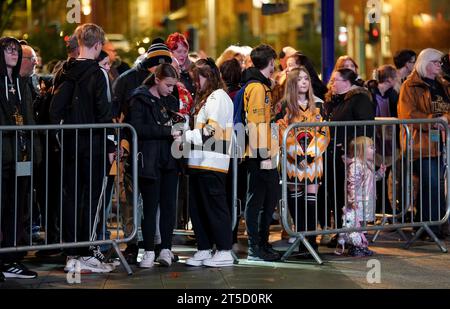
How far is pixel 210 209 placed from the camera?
10172 mm

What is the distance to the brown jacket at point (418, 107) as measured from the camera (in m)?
11.9

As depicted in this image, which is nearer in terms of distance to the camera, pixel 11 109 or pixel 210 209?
pixel 11 109

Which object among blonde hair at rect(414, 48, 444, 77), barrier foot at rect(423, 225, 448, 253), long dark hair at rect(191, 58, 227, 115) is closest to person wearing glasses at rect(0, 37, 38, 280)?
long dark hair at rect(191, 58, 227, 115)

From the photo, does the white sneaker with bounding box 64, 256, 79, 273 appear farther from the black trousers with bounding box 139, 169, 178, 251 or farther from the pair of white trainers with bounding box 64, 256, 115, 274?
the black trousers with bounding box 139, 169, 178, 251

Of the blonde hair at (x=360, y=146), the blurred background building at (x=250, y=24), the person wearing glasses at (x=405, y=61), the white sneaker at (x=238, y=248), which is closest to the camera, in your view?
the blonde hair at (x=360, y=146)

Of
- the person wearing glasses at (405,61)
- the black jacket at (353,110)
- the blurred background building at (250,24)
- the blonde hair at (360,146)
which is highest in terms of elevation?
the blurred background building at (250,24)

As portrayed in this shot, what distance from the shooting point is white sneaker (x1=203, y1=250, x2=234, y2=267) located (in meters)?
10.2

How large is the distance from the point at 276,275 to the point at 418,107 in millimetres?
3319

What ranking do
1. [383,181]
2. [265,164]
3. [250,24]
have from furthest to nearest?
[250,24]
[383,181]
[265,164]

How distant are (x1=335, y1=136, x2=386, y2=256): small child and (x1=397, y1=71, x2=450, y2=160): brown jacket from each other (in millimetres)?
1033

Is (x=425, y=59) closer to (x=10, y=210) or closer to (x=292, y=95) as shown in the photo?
(x=292, y=95)

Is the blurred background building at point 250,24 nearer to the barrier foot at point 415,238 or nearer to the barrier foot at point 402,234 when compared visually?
the barrier foot at point 402,234

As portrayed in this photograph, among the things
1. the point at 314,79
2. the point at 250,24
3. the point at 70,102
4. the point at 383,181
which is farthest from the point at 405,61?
the point at 250,24

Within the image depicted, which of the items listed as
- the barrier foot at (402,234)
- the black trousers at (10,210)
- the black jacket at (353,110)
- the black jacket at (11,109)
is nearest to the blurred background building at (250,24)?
the black jacket at (353,110)
